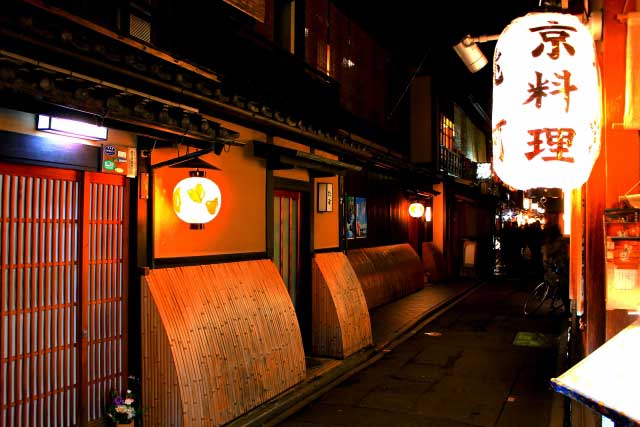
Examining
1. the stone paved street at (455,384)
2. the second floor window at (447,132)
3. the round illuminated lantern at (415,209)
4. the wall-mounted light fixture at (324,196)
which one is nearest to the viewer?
the stone paved street at (455,384)

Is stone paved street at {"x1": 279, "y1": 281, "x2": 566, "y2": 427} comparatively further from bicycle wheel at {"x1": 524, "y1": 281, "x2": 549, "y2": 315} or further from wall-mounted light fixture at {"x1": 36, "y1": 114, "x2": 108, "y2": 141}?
wall-mounted light fixture at {"x1": 36, "y1": 114, "x2": 108, "y2": 141}

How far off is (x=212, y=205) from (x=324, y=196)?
20.4 feet

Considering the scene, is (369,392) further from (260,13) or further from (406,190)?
(406,190)

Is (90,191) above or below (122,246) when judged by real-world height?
above

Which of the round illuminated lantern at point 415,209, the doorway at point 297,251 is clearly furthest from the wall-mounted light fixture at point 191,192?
the round illuminated lantern at point 415,209

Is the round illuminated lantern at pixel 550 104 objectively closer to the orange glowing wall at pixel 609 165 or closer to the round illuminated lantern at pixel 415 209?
the orange glowing wall at pixel 609 165

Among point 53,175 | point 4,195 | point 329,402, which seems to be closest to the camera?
point 4,195

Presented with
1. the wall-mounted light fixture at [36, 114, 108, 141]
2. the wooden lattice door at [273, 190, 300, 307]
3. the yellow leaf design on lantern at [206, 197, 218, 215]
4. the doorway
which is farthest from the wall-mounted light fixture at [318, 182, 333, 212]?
the wall-mounted light fixture at [36, 114, 108, 141]

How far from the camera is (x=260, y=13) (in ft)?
37.9

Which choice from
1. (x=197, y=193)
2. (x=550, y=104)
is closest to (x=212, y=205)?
(x=197, y=193)

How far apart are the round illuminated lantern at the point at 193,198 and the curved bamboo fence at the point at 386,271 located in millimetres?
10770

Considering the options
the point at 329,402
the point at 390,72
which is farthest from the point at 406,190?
the point at 329,402

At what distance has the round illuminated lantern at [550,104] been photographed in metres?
5.71

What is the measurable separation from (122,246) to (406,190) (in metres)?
18.1
